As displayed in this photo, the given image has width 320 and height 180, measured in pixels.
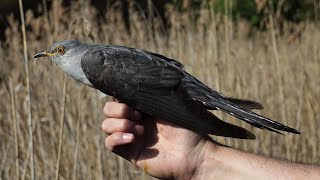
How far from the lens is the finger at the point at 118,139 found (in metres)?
2.31

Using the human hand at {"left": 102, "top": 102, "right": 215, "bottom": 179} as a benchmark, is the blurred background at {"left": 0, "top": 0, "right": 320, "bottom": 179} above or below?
below

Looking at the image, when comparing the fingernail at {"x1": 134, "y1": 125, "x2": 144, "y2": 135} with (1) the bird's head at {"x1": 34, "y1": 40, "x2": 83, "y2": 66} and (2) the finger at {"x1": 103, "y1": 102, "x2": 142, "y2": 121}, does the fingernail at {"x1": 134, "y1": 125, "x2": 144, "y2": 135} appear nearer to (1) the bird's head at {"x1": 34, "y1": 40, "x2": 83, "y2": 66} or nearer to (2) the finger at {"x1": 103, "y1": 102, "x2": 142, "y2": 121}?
(2) the finger at {"x1": 103, "y1": 102, "x2": 142, "y2": 121}

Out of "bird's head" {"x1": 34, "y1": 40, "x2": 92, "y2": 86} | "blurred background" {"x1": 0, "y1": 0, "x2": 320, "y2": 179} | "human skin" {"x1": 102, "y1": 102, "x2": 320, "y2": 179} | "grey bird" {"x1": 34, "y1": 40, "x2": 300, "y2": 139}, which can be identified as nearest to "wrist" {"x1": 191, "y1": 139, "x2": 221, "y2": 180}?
"human skin" {"x1": 102, "y1": 102, "x2": 320, "y2": 179}

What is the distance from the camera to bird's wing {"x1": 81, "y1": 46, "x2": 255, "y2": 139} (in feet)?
7.72

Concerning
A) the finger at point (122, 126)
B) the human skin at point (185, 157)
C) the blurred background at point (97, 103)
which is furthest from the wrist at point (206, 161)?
the blurred background at point (97, 103)

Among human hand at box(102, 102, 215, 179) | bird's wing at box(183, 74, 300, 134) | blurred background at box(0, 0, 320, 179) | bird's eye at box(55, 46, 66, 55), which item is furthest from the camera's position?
blurred background at box(0, 0, 320, 179)

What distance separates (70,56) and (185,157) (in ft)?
2.15

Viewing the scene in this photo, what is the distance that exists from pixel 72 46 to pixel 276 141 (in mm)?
2068

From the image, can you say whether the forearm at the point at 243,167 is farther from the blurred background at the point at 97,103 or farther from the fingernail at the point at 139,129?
the blurred background at the point at 97,103

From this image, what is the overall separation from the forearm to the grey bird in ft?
0.53

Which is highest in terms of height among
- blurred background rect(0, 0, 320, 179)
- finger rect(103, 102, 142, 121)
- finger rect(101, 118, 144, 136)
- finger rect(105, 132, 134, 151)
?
finger rect(103, 102, 142, 121)

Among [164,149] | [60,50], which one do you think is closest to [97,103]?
[60,50]

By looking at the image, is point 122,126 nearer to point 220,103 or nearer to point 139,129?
point 139,129

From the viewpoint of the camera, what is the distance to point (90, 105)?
13.4ft
